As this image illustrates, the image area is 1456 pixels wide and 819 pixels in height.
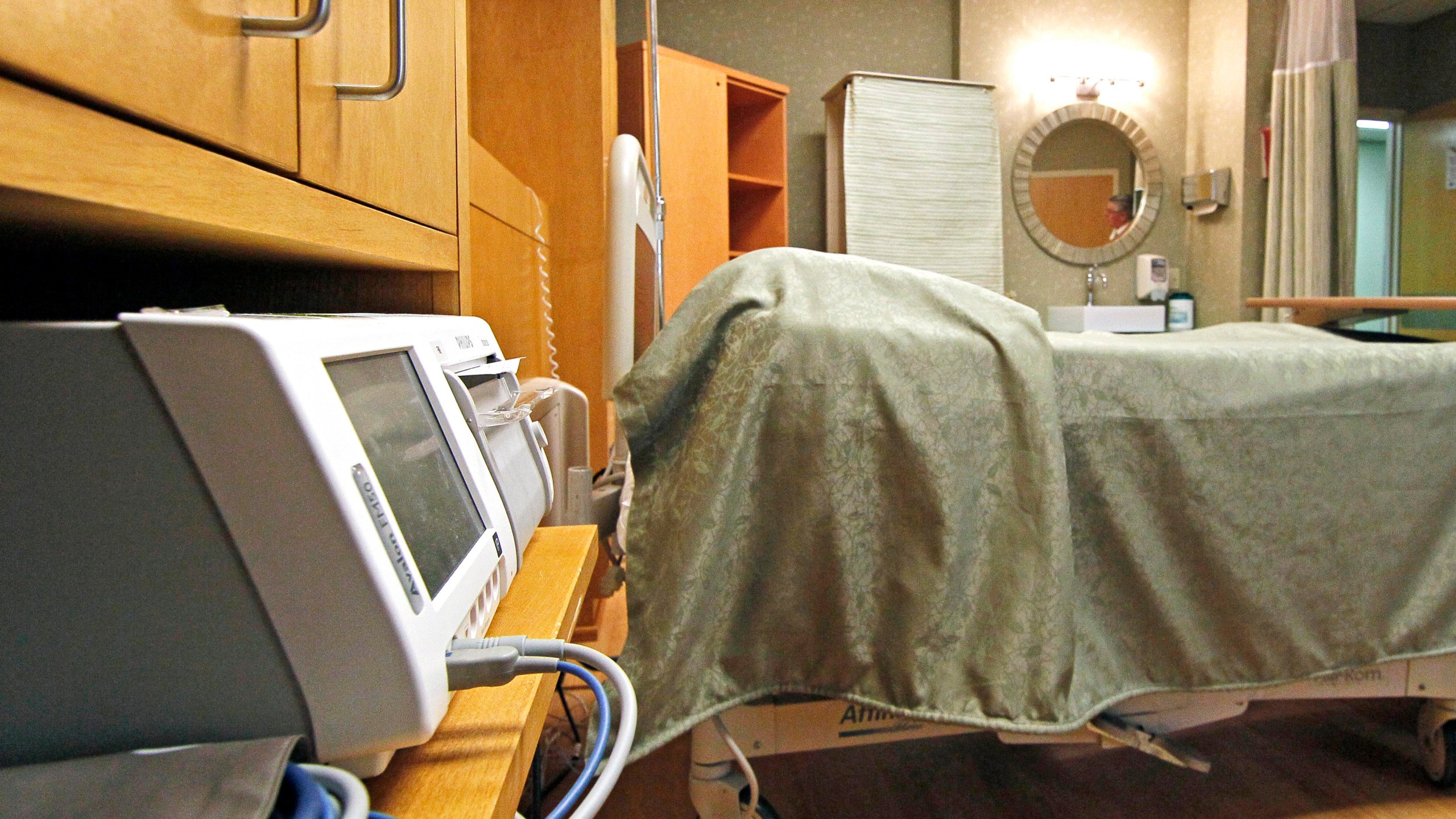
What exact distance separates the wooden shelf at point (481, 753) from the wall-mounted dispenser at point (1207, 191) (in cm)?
380

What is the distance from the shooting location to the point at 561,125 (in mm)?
1868

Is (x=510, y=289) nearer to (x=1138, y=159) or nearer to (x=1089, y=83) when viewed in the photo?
(x=1089, y=83)

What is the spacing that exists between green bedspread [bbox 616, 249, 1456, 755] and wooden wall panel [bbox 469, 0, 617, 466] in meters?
0.99

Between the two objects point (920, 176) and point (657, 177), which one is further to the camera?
point (920, 176)

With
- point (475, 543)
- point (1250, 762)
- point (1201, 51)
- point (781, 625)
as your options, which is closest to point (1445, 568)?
point (1250, 762)

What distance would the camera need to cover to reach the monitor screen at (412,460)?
1.16 feet

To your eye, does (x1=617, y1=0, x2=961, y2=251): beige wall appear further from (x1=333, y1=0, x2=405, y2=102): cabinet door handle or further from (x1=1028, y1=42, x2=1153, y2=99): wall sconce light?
(x1=333, y1=0, x2=405, y2=102): cabinet door handle

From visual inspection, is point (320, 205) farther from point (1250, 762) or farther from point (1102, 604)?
point (1250, 762)

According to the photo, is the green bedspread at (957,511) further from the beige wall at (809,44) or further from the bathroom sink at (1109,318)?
the beige wall at (809,44)

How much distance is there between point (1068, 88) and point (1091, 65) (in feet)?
0.53

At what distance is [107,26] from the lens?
0.28 metres

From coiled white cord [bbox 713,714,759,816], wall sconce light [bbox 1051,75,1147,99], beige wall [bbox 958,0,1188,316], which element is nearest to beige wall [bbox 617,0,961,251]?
beige wall [bbox 958,0,1188,316]

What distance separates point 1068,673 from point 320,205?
33.2 inches

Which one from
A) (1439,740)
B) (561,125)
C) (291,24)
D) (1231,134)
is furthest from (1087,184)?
(291,24)
